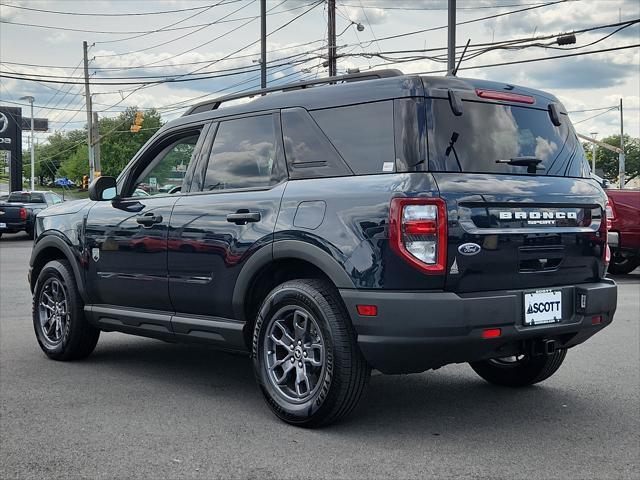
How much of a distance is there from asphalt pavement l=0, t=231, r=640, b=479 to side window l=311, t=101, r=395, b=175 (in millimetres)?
1484

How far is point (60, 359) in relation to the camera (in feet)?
22.0

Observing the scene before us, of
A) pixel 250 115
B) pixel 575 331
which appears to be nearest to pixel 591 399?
pixel 575 331

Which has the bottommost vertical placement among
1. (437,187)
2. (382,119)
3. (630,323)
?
(630,323)

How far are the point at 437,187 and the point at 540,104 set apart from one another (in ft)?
4.19

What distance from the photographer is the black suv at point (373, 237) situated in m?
4.29

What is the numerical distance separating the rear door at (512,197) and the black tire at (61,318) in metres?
3.46

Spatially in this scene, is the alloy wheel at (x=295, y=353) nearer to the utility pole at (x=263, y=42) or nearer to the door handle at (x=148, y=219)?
the door handle at (x=148, y=219)

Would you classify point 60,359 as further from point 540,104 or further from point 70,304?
point 540,104

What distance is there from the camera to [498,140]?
4.75 metres

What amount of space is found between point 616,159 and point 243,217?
113072 mm

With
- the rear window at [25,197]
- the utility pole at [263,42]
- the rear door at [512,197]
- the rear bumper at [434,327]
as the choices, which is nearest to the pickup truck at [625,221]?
the rear door at [512,197]

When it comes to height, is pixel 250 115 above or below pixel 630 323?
above

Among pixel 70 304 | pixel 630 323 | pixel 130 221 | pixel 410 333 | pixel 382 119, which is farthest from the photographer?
pixel 630 323

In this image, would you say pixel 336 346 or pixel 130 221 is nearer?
pixel 336 346
